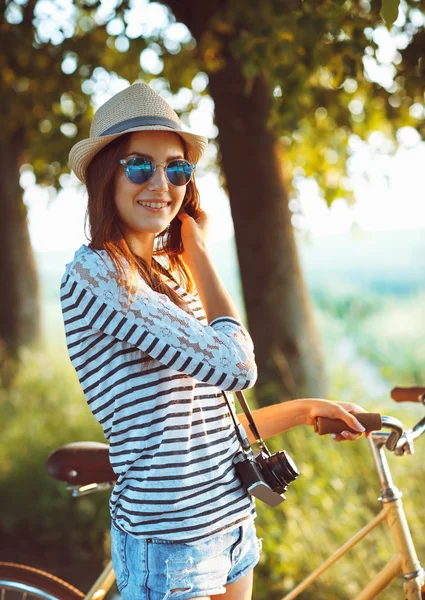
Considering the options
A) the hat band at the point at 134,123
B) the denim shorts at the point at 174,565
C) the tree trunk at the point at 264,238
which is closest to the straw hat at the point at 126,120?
the hat band at the point at 134,123

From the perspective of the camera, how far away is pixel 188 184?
7.11ft

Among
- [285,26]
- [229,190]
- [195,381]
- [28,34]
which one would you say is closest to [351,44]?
[285,26]

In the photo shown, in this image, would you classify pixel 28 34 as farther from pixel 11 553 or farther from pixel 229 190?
pixel 11 553

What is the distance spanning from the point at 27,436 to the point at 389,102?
374cm

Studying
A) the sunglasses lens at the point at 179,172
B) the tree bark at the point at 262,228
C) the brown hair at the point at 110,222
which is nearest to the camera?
the brown hair at the point at 110,222

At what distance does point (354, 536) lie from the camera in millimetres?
2229

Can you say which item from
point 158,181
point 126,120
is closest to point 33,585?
point 158,181

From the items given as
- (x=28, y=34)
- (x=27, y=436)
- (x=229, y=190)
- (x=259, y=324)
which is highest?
(x=28, y=34)

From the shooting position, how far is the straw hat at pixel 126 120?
191 cm

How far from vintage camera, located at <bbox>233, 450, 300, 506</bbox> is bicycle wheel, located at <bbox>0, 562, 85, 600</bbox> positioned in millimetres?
942

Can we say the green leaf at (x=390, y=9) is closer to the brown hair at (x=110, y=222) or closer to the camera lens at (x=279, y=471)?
the brown hair at (x=110, y=222)

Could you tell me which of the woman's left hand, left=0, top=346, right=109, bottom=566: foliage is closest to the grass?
left=0, top=346, right=109, bottom=566: foliage

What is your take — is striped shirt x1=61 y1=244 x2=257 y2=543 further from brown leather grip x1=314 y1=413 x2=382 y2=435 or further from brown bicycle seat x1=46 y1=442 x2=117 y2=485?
brown bicycle seat x1=46 y1=442 x2=117 y2=485

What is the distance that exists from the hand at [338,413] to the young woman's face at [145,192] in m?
0.66
